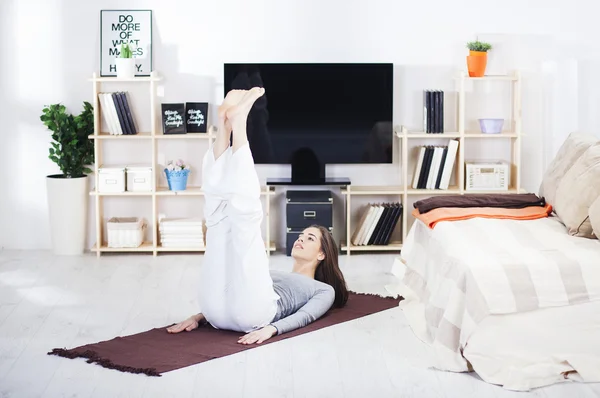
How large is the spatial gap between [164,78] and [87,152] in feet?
2.32

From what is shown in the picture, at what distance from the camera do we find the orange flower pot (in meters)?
5.98

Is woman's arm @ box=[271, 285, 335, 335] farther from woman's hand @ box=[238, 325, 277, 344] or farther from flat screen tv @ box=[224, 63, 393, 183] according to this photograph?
flat screen tv @ box=[224, 63, 393, 183]

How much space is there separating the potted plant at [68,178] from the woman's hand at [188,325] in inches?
79.7

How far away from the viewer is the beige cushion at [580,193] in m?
4.37

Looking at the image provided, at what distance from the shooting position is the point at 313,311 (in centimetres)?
445

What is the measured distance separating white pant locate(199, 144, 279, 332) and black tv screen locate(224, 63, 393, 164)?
2.03 m

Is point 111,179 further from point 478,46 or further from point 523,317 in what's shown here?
point 523,317

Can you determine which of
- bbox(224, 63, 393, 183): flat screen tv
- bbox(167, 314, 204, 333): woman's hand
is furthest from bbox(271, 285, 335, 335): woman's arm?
bbox(224, 63, 393, 183): flat screen tv

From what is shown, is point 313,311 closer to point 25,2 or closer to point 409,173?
point 409,173

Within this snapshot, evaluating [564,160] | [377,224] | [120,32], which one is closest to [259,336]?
[564,160]

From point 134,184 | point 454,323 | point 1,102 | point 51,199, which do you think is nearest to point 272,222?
point 134,184

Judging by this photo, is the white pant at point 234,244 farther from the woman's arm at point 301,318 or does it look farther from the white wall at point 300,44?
the white wall at point 300,44

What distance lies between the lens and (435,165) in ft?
20.1

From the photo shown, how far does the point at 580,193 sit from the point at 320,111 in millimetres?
2116
